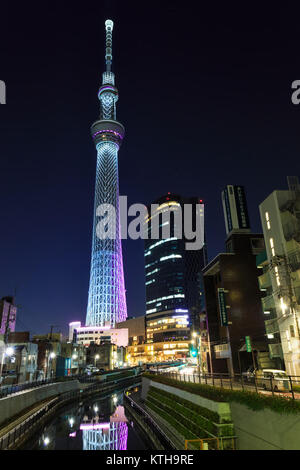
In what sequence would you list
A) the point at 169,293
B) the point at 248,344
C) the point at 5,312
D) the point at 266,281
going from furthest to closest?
the point at 169,293 < the point at 5,312 < the point at 248,344 < the point at 266,281

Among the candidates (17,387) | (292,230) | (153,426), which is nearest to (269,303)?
(292,230)

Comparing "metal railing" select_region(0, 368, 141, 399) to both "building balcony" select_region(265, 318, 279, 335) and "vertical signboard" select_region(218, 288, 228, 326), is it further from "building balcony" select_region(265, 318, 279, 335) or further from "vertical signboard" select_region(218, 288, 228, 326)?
"building balcony" select_region(265, 318, 279, 335)

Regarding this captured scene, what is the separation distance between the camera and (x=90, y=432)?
100 feet

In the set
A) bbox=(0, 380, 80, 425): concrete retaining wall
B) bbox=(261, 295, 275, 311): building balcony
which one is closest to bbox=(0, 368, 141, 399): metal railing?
bbox=(0, 380, 80, 425): concrete retaining wall

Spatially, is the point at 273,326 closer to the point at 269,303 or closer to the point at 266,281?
the point at 269,303

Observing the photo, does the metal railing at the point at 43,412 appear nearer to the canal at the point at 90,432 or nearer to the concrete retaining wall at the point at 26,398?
the canal at the point at 90,432

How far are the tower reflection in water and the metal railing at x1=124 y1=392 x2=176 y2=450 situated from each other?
6.30ft

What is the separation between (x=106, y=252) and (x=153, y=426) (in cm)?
10699

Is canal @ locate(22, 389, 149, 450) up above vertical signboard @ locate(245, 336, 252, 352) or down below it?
below

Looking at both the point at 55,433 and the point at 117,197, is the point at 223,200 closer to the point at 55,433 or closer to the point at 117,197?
the point at 55,433

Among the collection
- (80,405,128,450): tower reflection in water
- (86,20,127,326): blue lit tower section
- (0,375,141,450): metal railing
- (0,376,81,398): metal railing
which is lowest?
(80,405,128,450): tower reflection in water

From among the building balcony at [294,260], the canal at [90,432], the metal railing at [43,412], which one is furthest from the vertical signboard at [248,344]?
the metal railing at [43,412]

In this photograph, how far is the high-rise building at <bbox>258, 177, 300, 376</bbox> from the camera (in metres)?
29.7
